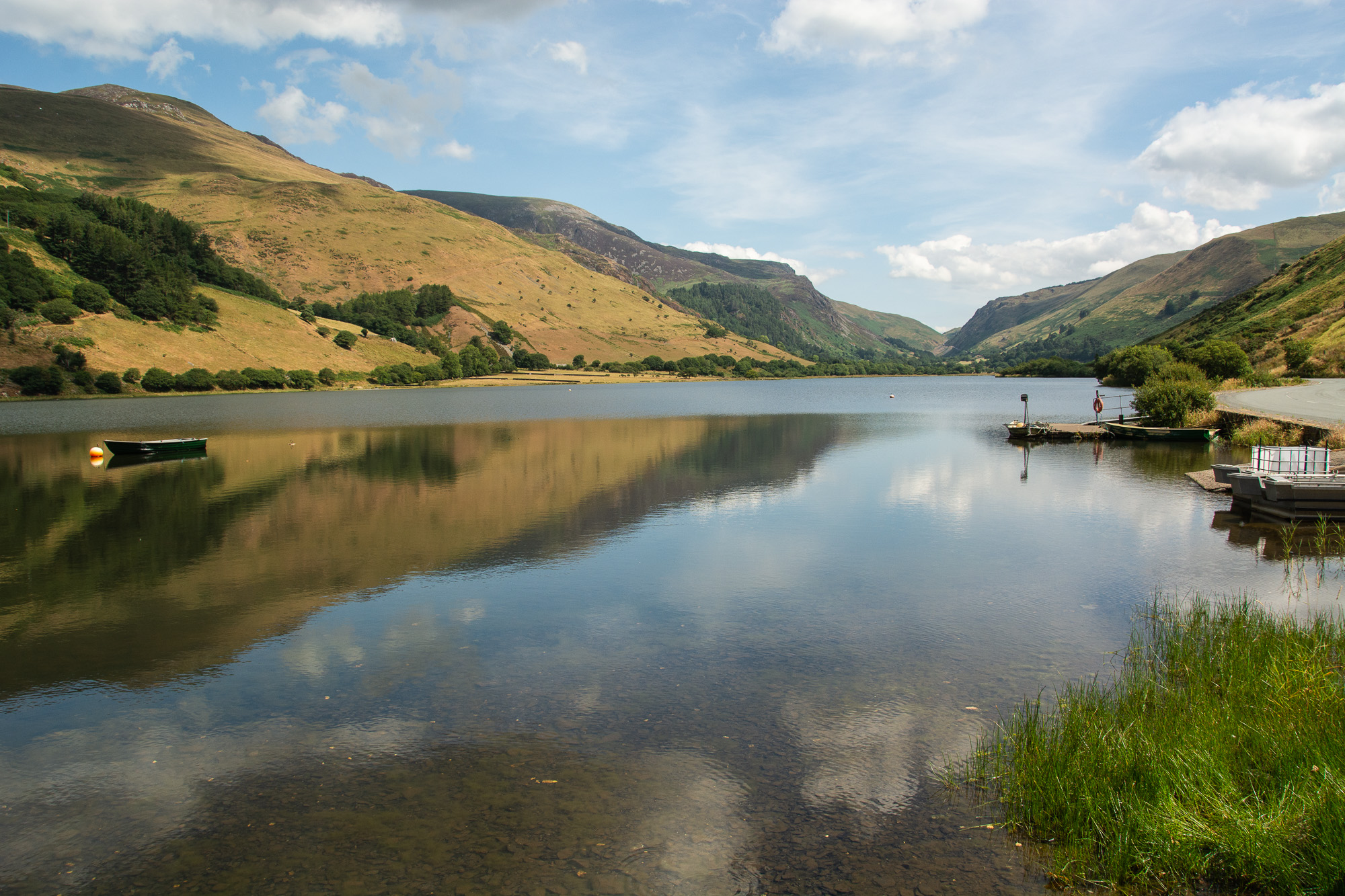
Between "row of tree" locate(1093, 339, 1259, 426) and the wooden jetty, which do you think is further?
"row of tree" locate(1093, 339, 1259, 426)

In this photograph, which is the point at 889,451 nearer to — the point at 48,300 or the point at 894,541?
the point at 894,541

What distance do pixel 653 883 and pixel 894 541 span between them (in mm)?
14990

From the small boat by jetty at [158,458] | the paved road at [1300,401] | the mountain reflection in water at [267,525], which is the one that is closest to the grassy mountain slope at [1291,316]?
the paved road at [1300,401]

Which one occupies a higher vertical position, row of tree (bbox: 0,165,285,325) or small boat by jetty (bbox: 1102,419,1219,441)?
row of tree (bbox: 0,165,285,325)

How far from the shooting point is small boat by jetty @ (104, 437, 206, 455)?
132 ft

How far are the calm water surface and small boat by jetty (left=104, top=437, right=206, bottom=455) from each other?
11101 millimetres

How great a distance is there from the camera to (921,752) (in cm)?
885

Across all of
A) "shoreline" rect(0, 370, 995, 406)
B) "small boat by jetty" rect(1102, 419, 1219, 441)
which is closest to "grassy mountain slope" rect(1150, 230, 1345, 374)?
"small boat by jetty" rect(1102, 419, 1219, 441)

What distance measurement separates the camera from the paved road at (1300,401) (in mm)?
37781

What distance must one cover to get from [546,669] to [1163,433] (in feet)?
151

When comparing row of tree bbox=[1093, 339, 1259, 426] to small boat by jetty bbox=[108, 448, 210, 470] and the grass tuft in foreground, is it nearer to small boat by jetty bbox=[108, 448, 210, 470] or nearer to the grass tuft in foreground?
the grass tuft in foreground

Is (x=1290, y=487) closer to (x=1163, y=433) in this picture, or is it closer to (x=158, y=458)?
(x=1163, y=433)

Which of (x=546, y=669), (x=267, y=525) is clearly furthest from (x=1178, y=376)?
(x=267, y=525)

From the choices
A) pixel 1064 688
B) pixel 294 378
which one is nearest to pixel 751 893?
pixel 1064 688
